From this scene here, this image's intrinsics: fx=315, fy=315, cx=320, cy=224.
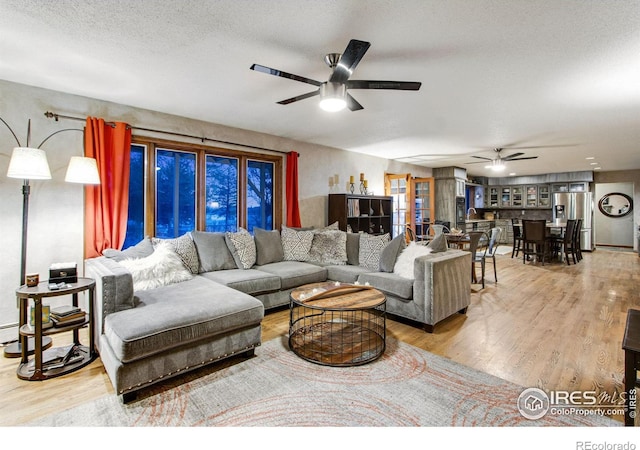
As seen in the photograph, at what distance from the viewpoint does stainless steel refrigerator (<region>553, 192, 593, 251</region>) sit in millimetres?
9242

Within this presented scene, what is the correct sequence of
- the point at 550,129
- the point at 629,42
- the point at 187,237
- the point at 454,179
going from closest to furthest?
the point at 629,42 < the point at 187,237 < the point at 550,129 < the point at 454,179

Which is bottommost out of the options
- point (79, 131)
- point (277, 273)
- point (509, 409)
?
point (509, 409)

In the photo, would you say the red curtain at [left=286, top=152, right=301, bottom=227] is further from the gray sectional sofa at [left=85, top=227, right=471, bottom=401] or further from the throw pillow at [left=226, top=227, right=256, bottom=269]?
the throw pillow at [left=226, top=227, right=256, bottom=269]

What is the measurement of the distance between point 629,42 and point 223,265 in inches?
164

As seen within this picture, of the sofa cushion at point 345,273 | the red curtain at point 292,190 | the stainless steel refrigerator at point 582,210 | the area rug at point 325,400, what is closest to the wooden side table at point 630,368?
the area rug at point 325,400

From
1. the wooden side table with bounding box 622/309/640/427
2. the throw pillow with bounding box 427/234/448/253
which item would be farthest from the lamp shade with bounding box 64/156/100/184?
the wooden side table with bounding box 622/309/640/427

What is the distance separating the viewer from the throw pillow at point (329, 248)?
4.47m

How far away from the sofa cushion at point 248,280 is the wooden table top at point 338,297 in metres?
0.71

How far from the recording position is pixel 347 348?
2.80 metres

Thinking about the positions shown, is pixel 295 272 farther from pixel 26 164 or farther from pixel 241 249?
pixel 26 164

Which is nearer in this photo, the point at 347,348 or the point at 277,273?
the point at 347,348

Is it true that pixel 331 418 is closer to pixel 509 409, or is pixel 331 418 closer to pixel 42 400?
pixel 509 409

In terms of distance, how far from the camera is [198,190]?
4379 millimetres
